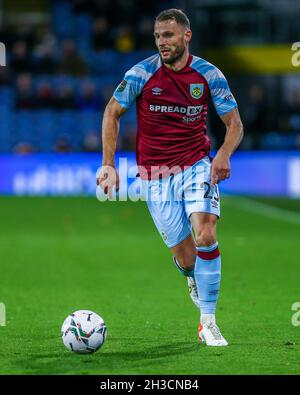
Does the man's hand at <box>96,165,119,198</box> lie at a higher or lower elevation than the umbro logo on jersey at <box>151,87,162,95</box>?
lower

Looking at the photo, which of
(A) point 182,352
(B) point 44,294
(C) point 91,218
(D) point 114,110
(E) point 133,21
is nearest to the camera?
(A) point 182,352

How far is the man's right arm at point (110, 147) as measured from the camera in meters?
6.95

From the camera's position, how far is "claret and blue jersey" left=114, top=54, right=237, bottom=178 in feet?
23.8

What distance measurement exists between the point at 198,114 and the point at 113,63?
19456mm

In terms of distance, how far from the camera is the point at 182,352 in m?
6.71

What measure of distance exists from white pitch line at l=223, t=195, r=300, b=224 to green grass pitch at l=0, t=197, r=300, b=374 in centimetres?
35

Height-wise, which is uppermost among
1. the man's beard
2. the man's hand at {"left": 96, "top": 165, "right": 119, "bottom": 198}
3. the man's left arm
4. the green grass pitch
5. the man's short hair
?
the man's short hair

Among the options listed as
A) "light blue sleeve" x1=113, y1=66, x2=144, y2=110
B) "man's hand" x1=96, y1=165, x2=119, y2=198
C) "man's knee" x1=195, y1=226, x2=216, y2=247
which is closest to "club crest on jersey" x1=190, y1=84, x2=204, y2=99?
"light blue sleeve" x1=113, y1=66, x2=144, y2=110

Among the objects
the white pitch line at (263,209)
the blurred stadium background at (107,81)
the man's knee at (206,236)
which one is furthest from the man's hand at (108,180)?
the blurred stadium background at (107,81)

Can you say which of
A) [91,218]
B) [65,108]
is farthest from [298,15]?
[91,218]

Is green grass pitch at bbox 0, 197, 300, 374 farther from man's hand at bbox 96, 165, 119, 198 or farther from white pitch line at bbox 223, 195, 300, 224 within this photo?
man's hand at bbox 96, 165, 119, 198

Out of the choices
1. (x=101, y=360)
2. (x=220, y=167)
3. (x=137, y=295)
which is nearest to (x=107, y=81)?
(x=137, y=295)

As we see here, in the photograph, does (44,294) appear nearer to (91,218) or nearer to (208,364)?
(208,364)

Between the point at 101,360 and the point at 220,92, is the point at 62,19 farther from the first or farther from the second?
the point at 101,360
